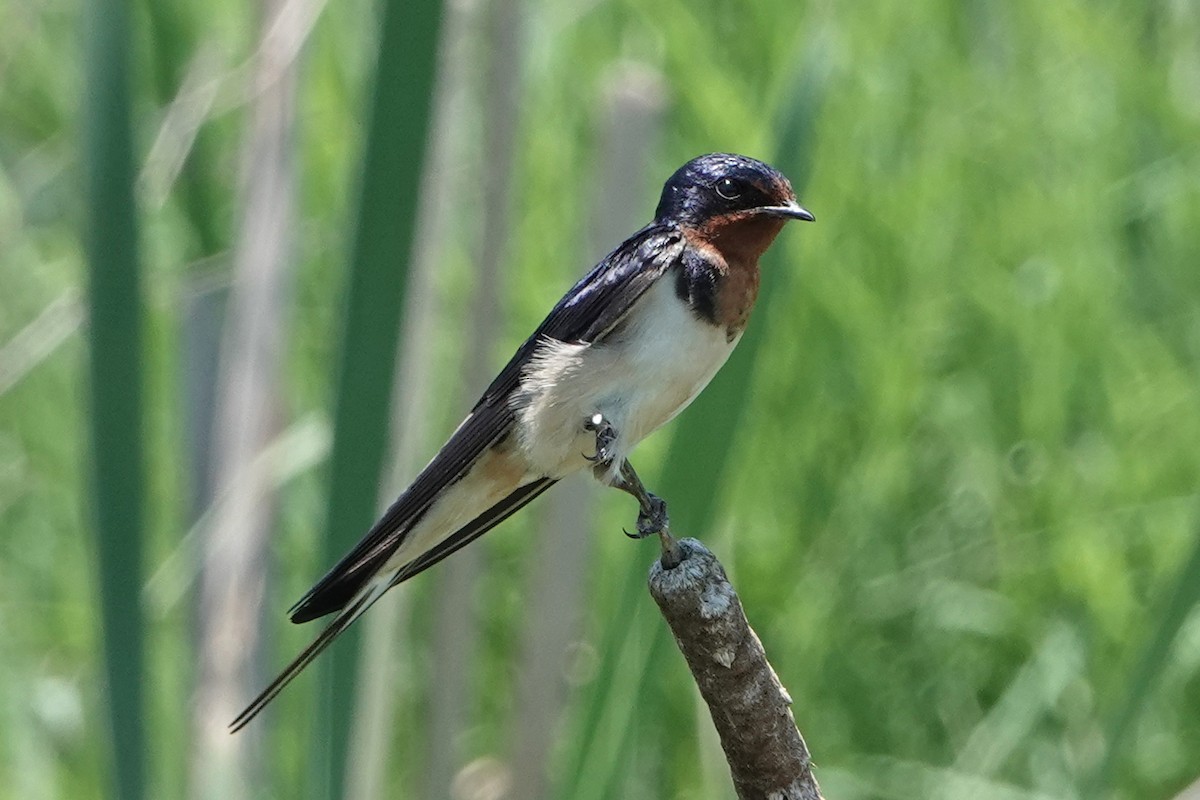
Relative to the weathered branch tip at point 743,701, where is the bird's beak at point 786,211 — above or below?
above

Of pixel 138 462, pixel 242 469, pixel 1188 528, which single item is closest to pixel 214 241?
pixel 242 469

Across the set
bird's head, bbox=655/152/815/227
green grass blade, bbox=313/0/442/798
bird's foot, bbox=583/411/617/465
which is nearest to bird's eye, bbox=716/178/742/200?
bird's head, bbox=655/152/815/227

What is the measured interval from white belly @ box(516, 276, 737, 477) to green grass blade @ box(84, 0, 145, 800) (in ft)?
0.98

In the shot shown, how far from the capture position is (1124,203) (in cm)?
178

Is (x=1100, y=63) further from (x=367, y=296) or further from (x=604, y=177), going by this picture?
(x=367, y=296)

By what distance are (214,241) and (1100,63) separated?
104cm

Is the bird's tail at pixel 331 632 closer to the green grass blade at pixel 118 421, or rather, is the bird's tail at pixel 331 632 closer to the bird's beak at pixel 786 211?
the green grass blade at pixel 118 421

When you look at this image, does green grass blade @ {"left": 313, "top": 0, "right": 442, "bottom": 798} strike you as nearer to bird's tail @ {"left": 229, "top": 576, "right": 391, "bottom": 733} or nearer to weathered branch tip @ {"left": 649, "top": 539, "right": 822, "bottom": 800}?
bird's tail @ {"left": 229, "top": 576, "right": 391, "bottom": 733}

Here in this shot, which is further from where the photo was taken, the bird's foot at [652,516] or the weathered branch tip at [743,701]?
the bird's foot at [652,516]

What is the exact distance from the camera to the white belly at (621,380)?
1020 millimetres

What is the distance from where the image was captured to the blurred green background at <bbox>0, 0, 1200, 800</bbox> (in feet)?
4.62

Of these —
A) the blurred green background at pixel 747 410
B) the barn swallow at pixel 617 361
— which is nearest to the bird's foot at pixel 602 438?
the barn swallow at pixel 617 361

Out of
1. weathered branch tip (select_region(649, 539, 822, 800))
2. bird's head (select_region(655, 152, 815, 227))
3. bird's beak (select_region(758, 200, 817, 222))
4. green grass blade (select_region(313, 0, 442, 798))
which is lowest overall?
weathered branch tip (select_region(649, 539, 822, 800))

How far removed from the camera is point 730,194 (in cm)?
107
